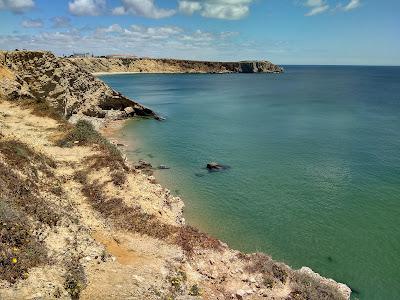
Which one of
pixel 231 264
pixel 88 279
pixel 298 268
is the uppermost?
pixel 88 279

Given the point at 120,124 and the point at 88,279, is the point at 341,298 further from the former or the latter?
the point at 120,124

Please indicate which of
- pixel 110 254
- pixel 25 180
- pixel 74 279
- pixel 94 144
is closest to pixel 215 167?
pixel 94 144

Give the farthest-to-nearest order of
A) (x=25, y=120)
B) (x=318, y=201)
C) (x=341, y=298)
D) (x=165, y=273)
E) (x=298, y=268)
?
(x=25, y=120) < (x=318, y=201) < (x=298, y=268) < (x=341, y=298) < (x=165, y=273)

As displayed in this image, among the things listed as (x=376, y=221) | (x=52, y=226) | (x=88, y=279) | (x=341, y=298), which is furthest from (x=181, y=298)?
(x=376, y=221)

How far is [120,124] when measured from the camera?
256 ft

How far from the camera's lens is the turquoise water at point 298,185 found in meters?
29.4

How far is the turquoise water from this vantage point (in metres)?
29.4

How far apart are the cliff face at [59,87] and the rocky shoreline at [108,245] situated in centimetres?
2556

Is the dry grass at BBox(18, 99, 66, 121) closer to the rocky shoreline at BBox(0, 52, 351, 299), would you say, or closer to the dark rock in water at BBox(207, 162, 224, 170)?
the rocky shoreline at BBox(0, 52, 351, 299)

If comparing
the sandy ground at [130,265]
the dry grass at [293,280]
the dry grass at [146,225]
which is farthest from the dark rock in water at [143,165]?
the dry grass at [293,280]

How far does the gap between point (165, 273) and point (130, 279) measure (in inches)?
88.6

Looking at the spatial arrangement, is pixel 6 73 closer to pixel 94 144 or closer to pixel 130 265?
pixel 94 144

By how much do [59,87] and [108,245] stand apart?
54254 mm

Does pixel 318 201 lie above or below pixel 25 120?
below
